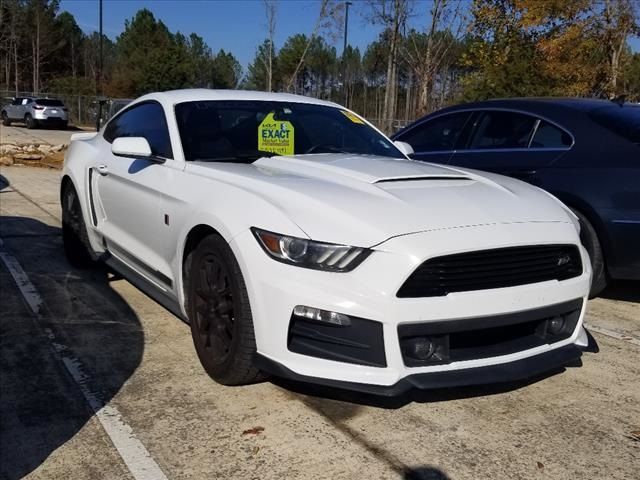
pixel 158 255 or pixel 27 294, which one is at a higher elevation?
pixel 158 255

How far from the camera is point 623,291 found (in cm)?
541

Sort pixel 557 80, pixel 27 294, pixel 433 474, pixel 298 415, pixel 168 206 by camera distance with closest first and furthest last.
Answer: pixel 433 474 < pixel 298 415 < pixel 168 206 < pixel 27 294 < pixel 557 80

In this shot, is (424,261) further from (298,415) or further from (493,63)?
(493,63)

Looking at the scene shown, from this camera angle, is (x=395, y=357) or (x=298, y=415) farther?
(x=298, y=415)

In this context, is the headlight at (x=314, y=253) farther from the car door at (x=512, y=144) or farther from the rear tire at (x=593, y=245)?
the car door at (x=512, y=144)

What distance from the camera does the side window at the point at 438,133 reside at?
19.1 feet

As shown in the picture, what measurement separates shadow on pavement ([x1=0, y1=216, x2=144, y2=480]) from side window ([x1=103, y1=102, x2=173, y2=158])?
1.16 metres

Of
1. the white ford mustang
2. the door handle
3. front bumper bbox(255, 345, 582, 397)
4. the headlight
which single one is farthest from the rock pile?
front bumper bbox(255, 345, 582, 397)

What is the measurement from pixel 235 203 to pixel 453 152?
10.2 ft

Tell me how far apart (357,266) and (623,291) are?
11.8 feet

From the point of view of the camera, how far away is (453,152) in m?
5.74

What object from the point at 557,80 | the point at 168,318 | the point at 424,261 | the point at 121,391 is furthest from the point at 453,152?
the point at 557,80

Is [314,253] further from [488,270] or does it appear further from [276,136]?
[276,136]

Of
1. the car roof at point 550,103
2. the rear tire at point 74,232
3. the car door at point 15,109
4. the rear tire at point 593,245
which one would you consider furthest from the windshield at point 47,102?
the rear tire at point 593,245
